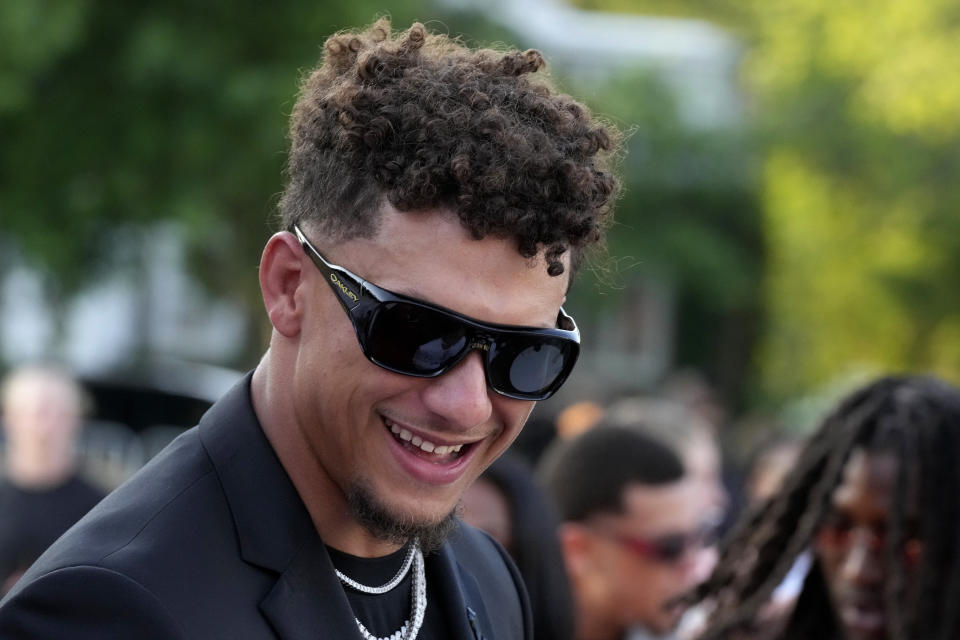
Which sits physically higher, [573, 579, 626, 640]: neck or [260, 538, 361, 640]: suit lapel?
[260, 538, 361, 640]: suit lapel

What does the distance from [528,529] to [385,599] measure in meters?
2.04

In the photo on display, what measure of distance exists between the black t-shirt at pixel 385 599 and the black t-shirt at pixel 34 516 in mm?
4656

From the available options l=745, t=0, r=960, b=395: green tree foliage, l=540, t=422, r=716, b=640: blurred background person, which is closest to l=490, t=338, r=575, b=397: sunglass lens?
l=540, t=422, r=716, b=640: blurred background person

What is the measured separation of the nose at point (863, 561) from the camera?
12.9ft

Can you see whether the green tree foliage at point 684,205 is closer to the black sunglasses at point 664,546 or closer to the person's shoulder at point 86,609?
the black sunglasses at point 664,546

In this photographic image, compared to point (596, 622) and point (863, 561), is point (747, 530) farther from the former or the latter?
point (596, 622)

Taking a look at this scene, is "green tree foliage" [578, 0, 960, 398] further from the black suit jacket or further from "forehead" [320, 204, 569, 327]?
the black suit jacket

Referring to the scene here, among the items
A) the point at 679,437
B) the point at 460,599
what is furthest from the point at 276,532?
the point at 679,437

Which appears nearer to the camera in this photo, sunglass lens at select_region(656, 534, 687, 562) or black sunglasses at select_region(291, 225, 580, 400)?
black sunglasses at select_region(291, 225, 580, 400)

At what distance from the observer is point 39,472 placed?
780cm

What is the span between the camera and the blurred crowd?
3930 mm

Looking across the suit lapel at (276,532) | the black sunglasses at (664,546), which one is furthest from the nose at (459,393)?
the black sunglasses at (664,546)

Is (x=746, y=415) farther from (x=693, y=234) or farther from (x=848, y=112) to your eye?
(x=848, y=112)

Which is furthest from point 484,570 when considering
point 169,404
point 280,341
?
point 169,404
